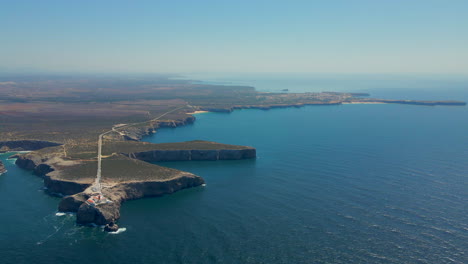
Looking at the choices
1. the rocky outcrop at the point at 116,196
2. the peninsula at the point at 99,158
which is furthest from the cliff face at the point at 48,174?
the rocky outcrop at the point at 116,196

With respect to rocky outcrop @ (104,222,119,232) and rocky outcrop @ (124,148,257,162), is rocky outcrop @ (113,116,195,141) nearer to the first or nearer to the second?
rocky outcrop @ (124,148,257,162)

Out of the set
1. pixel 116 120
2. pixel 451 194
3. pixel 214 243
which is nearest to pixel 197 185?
pixel 214 243

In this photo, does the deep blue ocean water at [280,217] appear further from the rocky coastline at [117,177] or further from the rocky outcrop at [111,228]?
the rocky coastline at [117,177]

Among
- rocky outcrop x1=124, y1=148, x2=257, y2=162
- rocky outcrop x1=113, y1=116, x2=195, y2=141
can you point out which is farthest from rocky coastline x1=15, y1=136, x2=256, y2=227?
rocky outcrop x1=113, y1=116, x2=195, y2=141

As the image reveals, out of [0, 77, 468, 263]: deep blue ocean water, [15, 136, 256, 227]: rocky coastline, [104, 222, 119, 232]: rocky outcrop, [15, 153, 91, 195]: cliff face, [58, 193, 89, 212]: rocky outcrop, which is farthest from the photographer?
[15, 153, 91, 195]: cliff face

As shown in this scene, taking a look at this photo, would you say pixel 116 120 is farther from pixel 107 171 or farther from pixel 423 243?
pixel 423 243

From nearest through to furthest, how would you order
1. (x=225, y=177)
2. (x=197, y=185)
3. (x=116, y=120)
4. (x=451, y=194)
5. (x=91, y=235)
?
(x=91, y=235), (x=451, y=194), (x=197, y=185), (x=225, y=177), (x=116, y=120)
